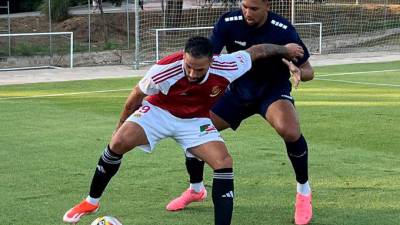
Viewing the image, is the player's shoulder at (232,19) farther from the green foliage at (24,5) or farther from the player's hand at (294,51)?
the green foliage at (24,5)

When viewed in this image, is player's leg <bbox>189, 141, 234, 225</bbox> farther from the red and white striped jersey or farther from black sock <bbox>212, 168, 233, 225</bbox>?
the red and white striped jersey

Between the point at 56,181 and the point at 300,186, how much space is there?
257 centimetres

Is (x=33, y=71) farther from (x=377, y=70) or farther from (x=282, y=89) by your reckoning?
(x=282, y=89)

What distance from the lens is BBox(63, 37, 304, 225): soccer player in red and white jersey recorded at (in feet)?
19.0

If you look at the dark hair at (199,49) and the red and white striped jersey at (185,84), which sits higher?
the dark hair at (199,49)

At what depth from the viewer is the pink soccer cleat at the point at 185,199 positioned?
22.1 ft

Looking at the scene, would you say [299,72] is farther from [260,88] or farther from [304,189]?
[304,189]

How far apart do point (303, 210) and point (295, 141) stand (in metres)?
0.56

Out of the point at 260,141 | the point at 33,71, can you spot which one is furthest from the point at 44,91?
the point at 260,141

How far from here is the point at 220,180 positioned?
5.75 m

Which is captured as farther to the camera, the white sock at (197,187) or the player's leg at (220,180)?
the white sock at (197,187)

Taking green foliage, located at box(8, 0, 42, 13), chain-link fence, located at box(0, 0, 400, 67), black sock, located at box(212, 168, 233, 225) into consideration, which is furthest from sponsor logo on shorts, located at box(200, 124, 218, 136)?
green foliage, located at box(8, 0, 42, 13)

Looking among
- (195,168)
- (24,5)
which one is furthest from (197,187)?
(24,5)

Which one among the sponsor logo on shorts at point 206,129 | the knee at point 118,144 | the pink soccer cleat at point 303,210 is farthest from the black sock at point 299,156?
the knee at point 118,144
